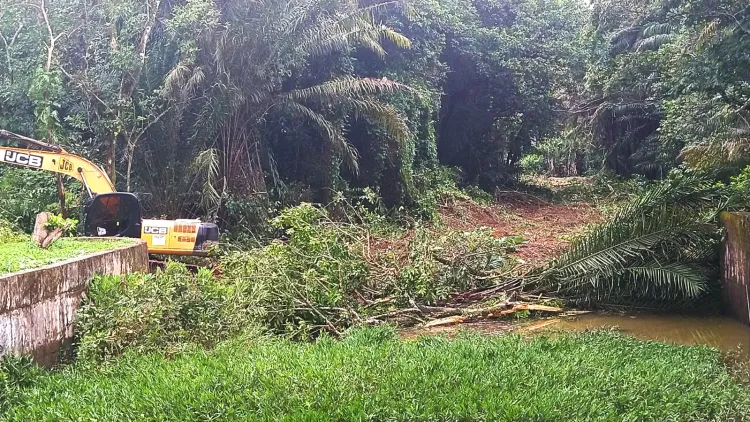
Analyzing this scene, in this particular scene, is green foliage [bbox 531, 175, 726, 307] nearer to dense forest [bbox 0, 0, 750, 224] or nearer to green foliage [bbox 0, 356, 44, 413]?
dense forest [bbox 0, 0, 750, 224]

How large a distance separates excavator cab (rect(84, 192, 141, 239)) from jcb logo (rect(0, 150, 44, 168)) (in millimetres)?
944

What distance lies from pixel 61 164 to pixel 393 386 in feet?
23.5

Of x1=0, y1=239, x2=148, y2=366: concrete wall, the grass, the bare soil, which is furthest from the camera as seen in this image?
the bare soil

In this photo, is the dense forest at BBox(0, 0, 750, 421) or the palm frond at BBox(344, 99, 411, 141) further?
the palm frond at BBox(344, 99, 411, 141)

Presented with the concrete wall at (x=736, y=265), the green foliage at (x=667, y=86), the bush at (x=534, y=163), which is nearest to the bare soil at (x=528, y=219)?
the green foliage at (x=667, y=86)

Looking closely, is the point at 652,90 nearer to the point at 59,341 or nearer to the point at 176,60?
the point at 176,60

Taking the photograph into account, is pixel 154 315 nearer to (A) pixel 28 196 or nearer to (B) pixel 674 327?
(B) pixel 674 327

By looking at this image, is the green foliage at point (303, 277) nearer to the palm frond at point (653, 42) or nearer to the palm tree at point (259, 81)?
the palm tree at point (259, 81)

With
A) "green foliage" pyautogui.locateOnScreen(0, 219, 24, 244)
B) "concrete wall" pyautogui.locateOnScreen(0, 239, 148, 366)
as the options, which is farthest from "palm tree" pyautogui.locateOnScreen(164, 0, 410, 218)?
"concrete wall" pyautogui.locateOnScreen(0, 239, 148, 366)

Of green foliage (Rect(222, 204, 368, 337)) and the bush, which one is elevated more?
the bush

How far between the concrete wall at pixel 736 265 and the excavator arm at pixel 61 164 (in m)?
8.73

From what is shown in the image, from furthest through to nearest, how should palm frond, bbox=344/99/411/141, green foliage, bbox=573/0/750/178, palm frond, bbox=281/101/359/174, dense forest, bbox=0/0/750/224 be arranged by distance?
1. palm frond, bbox=344/99/411/141
2. palm frond, bbox=281/101/359/174
3. dense forest, bbox=0/0/750/224
4. green foliage, bbox=573/0/750/178

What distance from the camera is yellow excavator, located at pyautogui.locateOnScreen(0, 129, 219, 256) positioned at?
934 centimetres

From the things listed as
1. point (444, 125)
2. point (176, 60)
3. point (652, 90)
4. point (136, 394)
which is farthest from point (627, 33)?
point (136, 394)
